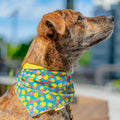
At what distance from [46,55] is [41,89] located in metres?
0.21

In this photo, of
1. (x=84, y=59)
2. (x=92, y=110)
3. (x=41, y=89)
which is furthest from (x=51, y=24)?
(x=84, y=59)

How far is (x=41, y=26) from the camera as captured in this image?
4.13ft

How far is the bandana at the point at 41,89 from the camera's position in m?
1.17

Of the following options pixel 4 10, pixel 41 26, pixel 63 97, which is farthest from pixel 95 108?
pixel 4 10

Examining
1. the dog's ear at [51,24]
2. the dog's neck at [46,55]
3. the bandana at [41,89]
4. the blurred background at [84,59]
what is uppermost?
the dog's ear at [51,24]

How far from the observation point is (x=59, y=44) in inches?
50.1

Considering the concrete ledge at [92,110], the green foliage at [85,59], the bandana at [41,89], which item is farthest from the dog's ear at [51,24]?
the green foliage at [85,59]

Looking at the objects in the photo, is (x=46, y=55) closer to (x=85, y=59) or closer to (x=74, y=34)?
(x=74, y=34)

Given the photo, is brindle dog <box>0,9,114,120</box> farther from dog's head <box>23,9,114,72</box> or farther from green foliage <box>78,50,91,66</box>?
green foliage <box>78,50,91,66</box>

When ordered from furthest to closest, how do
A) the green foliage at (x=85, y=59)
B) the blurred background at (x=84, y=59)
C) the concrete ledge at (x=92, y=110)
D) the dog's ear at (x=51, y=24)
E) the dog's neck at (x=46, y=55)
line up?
the blurred background at (x=84, y=59)
the green foliage at (x=85, y=59)
the concrete ledge at (x=92, y=110)
the dog's neck at (x=46, y=55)
the dog's ear at (x=51, y=24)

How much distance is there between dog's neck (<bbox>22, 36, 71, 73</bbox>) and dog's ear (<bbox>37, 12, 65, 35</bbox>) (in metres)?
0.05

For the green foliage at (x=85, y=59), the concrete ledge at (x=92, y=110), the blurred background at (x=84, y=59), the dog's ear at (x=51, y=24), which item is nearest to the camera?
the dog's ear at (x=51, y=24)

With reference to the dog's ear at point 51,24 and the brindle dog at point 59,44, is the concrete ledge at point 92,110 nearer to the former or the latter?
the brindle dog at point 59,44

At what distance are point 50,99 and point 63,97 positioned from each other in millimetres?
95
